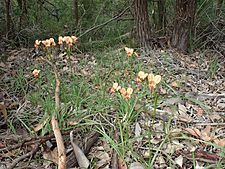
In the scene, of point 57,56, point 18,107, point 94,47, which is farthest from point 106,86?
point 94,47

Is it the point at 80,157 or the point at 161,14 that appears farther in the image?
the point at 161,14

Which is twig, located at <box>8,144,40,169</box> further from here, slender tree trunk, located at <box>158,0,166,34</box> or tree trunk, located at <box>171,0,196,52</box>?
slender tree trunk, located at <box>158,0,166,34</box>

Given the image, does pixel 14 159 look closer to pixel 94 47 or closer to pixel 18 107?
pixel 18 107

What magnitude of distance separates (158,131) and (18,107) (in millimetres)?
1036

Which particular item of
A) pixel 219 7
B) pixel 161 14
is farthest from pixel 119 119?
pixel 219 7

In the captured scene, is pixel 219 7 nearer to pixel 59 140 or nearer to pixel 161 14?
pixel 161 14

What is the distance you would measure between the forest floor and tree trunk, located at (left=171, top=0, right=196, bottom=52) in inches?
24.6

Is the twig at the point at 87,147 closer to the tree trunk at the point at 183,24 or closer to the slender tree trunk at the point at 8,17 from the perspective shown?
the tree trunk at the point at 183,24

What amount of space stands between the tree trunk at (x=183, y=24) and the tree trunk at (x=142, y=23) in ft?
0.91

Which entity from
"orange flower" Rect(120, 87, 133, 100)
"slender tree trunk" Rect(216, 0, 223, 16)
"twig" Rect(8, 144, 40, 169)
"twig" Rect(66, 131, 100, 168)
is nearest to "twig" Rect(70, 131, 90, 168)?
"twig" Rect(66, 131, 100, 168)

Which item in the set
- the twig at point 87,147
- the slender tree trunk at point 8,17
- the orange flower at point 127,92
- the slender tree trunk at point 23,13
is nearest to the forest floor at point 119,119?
the twig at point 87,147

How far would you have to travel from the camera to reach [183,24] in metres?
3.72

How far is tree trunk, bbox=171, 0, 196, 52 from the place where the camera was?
365cm

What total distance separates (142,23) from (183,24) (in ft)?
1.42
